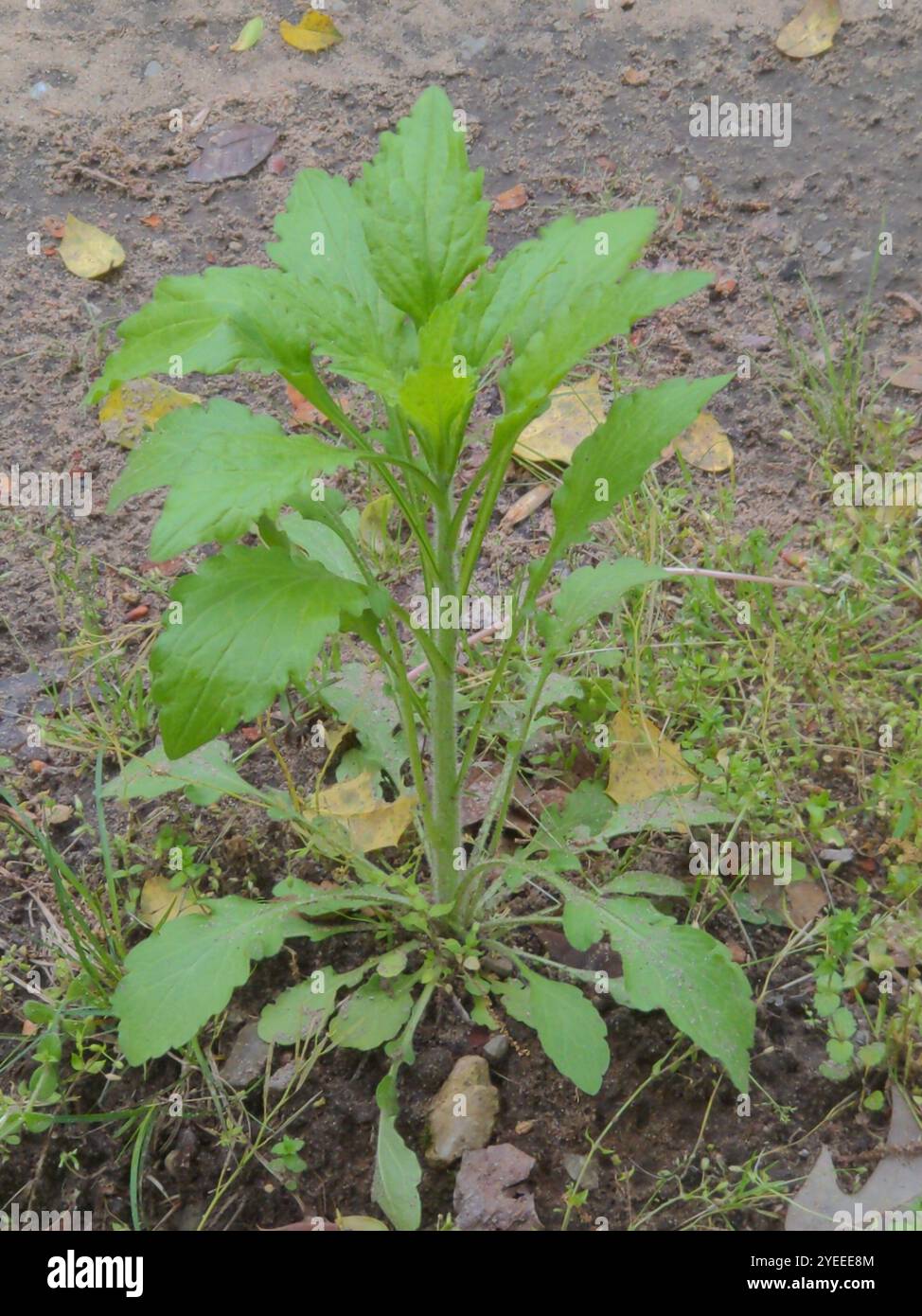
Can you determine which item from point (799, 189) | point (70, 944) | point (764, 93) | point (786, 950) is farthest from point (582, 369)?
point (70, 944)

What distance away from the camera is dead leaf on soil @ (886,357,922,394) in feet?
8.97

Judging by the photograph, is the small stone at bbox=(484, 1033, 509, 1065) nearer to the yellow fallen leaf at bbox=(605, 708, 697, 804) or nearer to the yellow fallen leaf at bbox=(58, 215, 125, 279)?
the yellow fallen leaf at bbox=(605, 708, 697, 804)

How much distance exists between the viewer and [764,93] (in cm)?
335

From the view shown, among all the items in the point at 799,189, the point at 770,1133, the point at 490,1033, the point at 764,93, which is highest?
the point at 764,93

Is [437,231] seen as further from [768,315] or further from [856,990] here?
[768,315]

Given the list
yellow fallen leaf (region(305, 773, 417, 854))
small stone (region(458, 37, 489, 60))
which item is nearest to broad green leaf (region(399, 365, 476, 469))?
yellow fallen leaf (region(305, 773, 417, 854))

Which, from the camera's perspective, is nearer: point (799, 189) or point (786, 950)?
point (786, 950)

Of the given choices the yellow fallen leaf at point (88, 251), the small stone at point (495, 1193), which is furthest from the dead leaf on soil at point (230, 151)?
the small stone at point (495, 1193)

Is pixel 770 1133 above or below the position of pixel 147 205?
below

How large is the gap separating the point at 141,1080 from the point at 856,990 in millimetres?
1231

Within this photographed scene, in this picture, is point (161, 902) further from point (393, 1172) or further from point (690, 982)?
point (690, 982)

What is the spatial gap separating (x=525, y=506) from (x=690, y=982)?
1370 mm

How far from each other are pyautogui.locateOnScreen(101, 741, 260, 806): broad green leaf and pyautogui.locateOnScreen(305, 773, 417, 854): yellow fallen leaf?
6.1 inches

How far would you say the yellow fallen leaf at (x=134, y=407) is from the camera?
2752 mm
